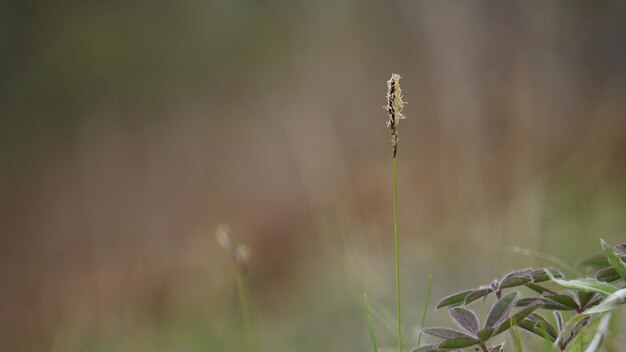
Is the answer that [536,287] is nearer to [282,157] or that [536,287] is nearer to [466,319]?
[466,319]

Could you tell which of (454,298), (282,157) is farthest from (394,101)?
(282,157)

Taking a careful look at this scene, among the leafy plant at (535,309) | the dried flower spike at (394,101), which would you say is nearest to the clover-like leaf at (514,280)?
the leafy plant at (535,309)

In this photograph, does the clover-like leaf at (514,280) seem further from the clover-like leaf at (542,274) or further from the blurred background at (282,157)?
the blurred background at (282,157)

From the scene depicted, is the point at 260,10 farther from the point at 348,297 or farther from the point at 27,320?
the point at 348,297

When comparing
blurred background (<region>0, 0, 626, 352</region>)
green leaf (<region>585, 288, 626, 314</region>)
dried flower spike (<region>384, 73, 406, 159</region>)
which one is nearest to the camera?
green leaf (<region>585, 288, 626, 314</region>)

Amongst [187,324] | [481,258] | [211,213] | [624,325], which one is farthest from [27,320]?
[624,325]

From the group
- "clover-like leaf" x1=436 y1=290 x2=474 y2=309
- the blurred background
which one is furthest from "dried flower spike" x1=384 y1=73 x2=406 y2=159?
the blurred background

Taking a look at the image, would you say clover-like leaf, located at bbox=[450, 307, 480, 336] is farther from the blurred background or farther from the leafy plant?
the blurred background
